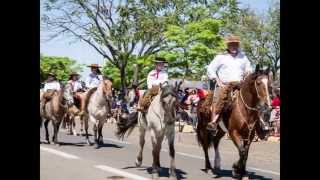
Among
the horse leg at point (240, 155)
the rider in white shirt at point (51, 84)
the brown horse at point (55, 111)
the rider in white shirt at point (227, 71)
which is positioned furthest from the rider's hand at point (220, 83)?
the brown horse at point (55, 111)

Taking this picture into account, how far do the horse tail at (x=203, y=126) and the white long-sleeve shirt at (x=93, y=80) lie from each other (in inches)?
81.8

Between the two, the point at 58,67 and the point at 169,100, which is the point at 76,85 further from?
the point at 169,100

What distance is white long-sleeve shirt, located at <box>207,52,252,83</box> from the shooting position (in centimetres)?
853

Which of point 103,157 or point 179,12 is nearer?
point 179,12

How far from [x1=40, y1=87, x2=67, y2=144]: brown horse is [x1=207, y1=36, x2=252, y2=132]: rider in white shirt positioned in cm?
449

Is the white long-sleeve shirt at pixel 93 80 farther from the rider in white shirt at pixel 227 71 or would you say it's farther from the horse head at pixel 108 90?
the rider in white shirt at pixel 227 71

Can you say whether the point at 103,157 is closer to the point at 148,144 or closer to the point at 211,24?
the point at 148,144

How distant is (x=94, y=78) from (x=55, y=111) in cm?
232

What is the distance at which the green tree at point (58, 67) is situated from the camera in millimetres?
8453

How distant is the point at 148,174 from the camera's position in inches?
340

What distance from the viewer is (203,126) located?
30.3ft

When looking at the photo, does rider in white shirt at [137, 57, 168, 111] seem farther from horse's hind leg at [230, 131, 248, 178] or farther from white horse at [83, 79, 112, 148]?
white horse at [83, 79, 112, 148]
